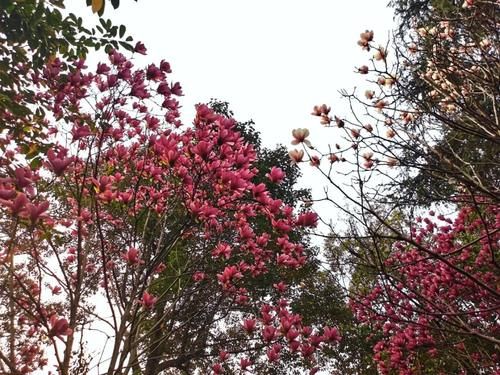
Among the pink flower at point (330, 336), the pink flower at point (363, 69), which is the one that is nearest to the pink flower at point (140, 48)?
the pink flower at point (363, 69)

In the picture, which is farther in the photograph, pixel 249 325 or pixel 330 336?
pixel 330 336

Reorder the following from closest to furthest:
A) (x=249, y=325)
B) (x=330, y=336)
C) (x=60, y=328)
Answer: (x=60, y=328), (x=249, y=325), (x=330, y=336)

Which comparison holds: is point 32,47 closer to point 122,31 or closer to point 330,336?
point 122,31

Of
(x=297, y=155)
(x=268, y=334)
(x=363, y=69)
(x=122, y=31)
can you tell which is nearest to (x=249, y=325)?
(x=268, y=334)

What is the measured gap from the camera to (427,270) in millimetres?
5375

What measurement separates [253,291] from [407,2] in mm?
7799

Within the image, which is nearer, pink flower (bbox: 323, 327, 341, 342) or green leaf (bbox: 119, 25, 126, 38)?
pink flower (bbox: 323, 327, 341, 342)

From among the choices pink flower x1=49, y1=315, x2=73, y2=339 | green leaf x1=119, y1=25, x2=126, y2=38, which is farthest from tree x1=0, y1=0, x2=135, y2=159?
pink flower x1=49, y1=315, x2=73, y2=339

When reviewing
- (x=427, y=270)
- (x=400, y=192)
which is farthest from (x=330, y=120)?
(x=400, y=192)

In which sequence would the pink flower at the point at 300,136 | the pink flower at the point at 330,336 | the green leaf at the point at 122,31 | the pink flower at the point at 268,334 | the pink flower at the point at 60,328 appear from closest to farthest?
the pink flower at the point at 60,328 < the pink flower at the point at 300,136 < the pink flower at the point at 268,334 < the pink flower at the point at 330,336 < the green leaf at the point at 122,31

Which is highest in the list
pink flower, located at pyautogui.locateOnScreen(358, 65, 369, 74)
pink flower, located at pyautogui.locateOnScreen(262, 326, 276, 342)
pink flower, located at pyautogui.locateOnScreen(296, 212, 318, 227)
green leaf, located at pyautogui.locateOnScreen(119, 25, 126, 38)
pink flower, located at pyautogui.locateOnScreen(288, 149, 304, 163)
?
green leaf, located at pyautogui.locateOnScreen(119, 25, 126, 38)

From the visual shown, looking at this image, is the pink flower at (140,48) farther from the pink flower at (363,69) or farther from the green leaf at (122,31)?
the pink flower at (363,69)

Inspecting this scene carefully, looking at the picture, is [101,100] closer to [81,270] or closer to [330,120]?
[81,270]

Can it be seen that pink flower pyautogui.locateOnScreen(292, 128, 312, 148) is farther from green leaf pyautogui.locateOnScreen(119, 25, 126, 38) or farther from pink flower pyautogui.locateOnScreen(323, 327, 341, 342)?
green leaf pyautogui.locateOnScreen(119, 25, 126, 38)
